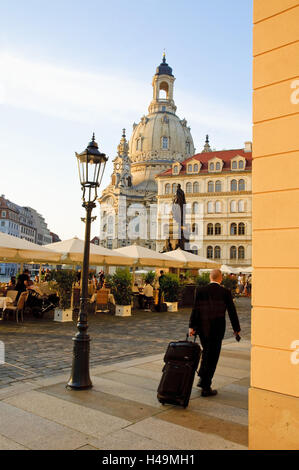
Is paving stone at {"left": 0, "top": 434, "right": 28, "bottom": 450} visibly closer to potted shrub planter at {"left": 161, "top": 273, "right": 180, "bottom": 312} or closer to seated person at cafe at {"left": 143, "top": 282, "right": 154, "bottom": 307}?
seated person at cafe at {"left": 143, "top": 282, "right": 154, "bottom": 307}

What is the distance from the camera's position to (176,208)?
29969 mm

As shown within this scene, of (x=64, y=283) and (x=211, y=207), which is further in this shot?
(x=211, y=207)

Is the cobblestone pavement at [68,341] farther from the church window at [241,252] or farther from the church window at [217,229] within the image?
the church window at [217,229]

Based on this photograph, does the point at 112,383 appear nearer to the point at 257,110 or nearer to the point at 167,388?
the point at 167,388

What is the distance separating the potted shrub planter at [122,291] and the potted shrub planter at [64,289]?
2.75m

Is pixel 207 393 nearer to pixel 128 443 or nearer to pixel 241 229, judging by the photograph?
pixel 128 443

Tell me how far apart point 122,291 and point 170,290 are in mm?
4051

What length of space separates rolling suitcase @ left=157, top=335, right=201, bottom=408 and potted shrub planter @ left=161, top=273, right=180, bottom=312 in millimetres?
15206

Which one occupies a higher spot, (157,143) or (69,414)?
(157,143)

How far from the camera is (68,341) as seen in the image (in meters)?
10.9

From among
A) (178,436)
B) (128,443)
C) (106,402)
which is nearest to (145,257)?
(106,402)

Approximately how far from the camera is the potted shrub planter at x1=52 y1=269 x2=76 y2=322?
1515 centimetres

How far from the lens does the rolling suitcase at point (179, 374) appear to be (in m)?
5.64

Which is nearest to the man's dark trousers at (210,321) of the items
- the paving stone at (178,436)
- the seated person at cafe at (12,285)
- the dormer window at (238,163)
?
the paving stone at (178,436)
